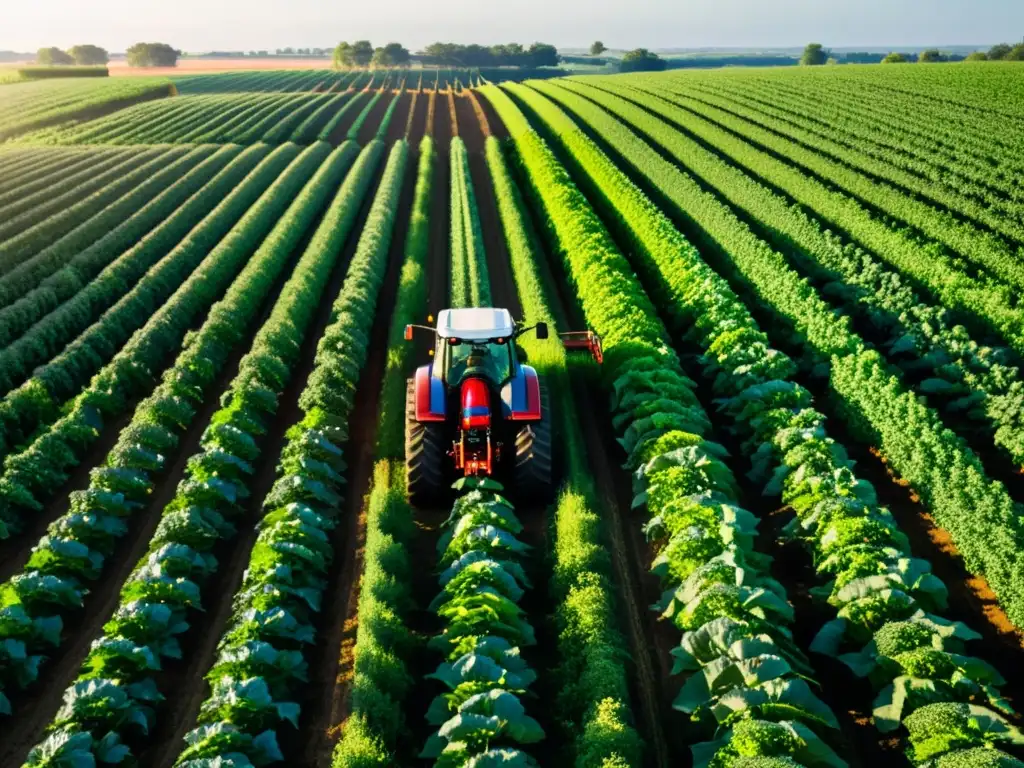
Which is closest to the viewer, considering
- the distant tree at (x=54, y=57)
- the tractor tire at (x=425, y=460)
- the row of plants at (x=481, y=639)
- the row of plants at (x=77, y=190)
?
the row of plants at (x=481, y=639)

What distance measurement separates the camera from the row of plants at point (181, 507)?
7508 millimetres

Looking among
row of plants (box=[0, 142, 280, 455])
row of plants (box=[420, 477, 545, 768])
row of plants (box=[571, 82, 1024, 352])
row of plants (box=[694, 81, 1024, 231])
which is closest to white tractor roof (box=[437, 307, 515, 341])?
row of plants (box=[420, 477, 545, 768])

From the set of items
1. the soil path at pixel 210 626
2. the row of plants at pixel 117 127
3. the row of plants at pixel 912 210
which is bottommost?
the soil path at pixel 210 626

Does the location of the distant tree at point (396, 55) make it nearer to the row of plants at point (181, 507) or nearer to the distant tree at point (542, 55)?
the distant tree at point (542, 55)

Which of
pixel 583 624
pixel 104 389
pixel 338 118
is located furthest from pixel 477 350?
pixel 338 118

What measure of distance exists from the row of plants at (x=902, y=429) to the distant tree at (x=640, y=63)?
113 metres

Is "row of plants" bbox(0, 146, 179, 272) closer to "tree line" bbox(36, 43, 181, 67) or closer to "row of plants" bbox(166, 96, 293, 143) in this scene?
"row of plants" bbox(166, 96, 293, 143)

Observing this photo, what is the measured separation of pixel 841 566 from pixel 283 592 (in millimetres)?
6813

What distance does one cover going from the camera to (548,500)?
11039 millimetres

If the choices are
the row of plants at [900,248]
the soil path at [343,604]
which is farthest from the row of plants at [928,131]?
the soil path at [343,604]

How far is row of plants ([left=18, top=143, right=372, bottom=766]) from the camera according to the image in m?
7.51

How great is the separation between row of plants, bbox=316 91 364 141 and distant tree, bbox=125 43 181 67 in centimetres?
9147

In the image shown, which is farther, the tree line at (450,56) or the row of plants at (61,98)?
the tree line at (450,56)

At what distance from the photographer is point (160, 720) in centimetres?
799
